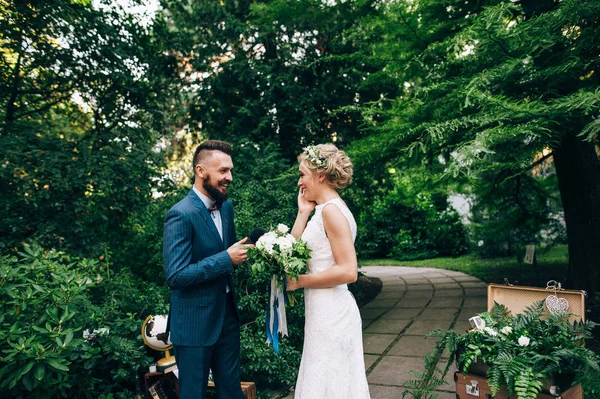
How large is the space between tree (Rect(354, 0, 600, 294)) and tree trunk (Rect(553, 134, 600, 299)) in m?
0.01

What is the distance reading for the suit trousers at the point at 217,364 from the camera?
222 cm

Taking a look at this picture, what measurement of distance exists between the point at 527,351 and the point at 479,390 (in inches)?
16.7

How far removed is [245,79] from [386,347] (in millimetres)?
4859

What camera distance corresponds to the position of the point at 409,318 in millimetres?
5512

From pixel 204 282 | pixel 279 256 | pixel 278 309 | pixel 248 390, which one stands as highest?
Result: pixel 279 256

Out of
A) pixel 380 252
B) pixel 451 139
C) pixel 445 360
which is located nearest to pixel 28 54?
pixel 451 139

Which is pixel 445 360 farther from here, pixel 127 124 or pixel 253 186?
pixel 127 124

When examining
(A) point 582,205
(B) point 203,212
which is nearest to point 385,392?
(B) point 203,212

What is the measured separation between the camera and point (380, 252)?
13602mm

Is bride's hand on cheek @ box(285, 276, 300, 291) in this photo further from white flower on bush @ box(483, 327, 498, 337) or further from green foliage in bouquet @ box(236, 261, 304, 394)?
white flower on bush @ box(483, 327, 498, 337)

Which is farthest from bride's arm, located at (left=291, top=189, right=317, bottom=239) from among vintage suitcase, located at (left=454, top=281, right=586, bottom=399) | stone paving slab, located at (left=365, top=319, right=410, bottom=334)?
stone paving slab, located at (left=365, top=319, right=410, bottom=334)

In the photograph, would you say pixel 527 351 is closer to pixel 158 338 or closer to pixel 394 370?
pixel 394 370

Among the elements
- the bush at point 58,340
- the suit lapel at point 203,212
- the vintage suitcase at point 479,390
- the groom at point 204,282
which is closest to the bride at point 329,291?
the groom at point 204,282

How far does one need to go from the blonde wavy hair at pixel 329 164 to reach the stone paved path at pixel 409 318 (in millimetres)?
2127
